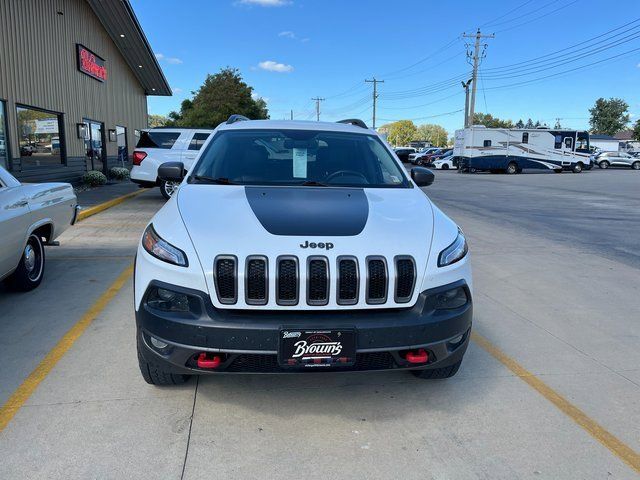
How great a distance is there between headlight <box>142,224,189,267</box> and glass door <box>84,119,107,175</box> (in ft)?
60.5

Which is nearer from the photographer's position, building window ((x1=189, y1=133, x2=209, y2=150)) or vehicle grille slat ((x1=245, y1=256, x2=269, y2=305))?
vehicle grille slat ((x1=245, y1=256, x2=269, y2=305))

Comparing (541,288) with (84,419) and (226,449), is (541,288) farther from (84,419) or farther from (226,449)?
(84,419)

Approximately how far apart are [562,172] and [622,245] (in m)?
31.6

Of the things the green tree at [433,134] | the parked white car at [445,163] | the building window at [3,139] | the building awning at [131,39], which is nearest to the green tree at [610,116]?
A: the green tree at [433,134]

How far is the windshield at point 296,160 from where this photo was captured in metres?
4.12

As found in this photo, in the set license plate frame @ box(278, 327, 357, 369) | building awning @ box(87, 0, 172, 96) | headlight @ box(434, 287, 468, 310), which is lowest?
license plate frame @ box(278, 327, 357, 369)

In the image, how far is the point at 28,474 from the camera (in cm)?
256

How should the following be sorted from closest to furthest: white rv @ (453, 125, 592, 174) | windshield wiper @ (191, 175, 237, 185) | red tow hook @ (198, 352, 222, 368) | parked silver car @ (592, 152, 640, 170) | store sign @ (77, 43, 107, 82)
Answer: red tow hook @ (198, 352, 222, 368), windshield wiper @ (191, 175, 237, 185), store sign @ (77, 43, 107, 82), white rv @ (453, 125, 592, 174), parked silver car @ (592, 152, 640, 170)

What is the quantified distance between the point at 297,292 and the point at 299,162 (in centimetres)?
179

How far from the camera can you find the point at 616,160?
46219 mm

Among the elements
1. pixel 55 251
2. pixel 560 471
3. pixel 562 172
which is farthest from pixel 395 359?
pixel 562 172

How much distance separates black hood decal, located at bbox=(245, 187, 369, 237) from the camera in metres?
2.99

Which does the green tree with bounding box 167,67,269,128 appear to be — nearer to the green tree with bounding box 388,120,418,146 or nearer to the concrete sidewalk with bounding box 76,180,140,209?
the concrete sidewalk with bounding box 76,180,140,209

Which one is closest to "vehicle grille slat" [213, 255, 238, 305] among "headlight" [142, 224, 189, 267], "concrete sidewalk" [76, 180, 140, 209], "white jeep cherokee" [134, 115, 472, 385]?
"white jeep cherokee" [134, 115, 472, 385]
